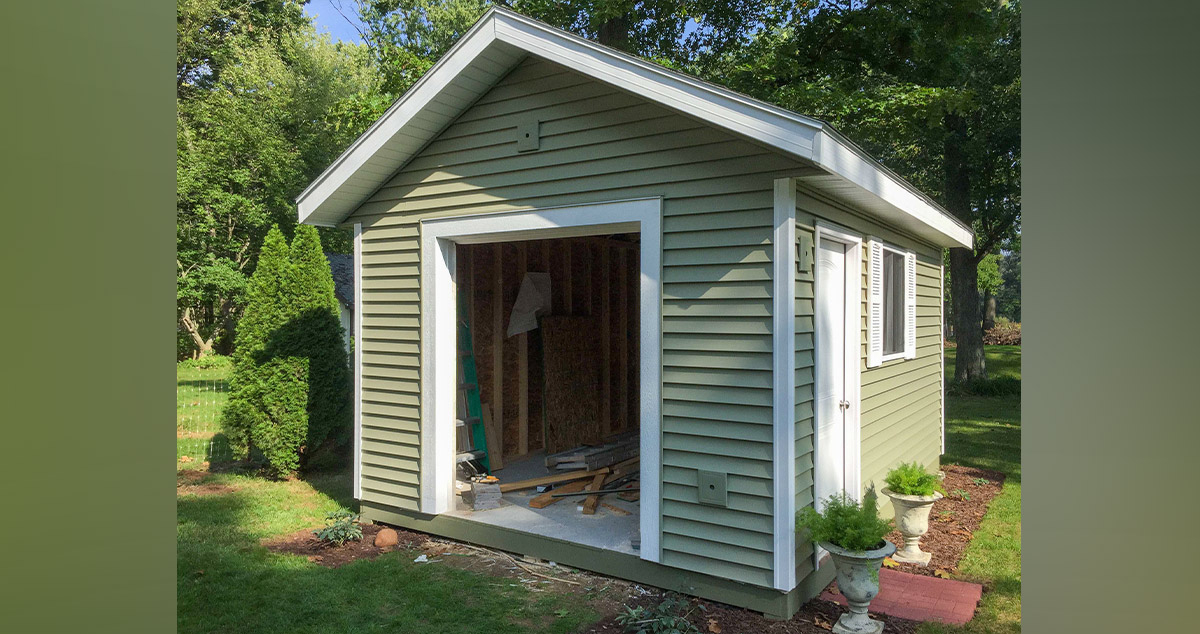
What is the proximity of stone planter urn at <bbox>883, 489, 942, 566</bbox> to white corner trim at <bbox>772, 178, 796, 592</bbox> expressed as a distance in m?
1.84

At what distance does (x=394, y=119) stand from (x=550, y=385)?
3.81 meters

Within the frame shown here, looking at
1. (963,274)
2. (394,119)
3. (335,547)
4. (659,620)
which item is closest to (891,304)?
(659,620)

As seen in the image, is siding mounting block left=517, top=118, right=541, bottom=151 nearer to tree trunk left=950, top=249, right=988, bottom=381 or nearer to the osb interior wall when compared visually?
the osb interior wall

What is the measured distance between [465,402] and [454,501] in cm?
142

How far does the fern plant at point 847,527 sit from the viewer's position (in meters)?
4.41

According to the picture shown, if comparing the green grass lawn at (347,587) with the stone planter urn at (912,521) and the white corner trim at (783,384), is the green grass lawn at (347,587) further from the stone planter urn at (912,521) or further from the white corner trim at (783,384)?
the white corner trim at (783,384)

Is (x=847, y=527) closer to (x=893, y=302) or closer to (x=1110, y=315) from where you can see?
(x=893, y=302)

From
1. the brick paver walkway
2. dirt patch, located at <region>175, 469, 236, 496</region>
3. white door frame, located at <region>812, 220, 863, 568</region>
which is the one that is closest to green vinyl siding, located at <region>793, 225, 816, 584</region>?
the brick paver walkway

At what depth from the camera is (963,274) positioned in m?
17.8

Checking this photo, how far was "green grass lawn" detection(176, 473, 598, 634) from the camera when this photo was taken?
15.1 feet

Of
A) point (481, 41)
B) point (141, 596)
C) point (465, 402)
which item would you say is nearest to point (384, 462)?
point (465, 402)

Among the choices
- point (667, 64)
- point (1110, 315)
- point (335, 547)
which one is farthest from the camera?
point (667, 64)

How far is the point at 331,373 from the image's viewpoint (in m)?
8.59

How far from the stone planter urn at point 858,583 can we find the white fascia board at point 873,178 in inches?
91.4
